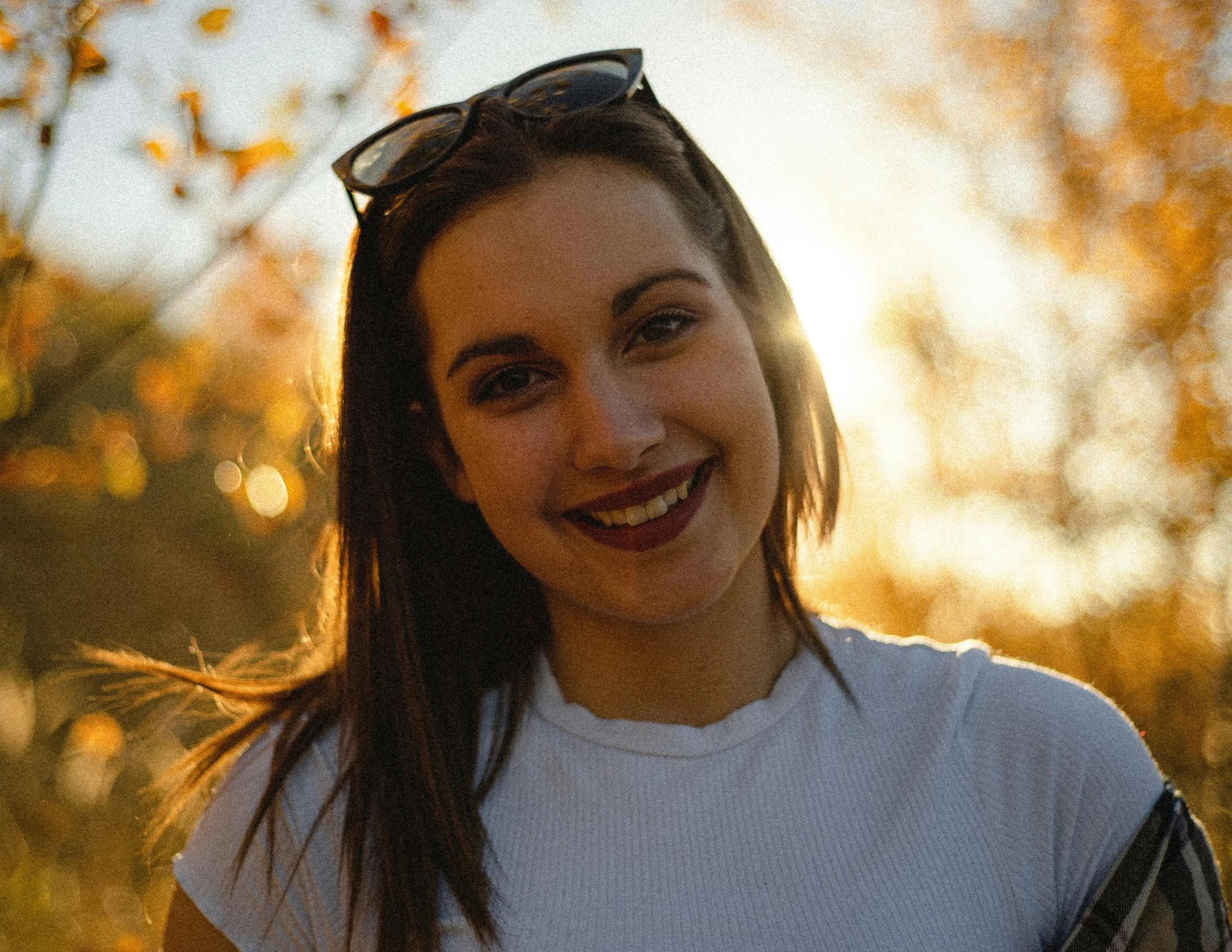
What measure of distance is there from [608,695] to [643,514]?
38cm

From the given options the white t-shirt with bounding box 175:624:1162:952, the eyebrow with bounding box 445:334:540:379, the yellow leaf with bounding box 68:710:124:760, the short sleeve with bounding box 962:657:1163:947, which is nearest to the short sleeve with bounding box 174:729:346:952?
Answer: the white t-shirt with bounding box 175:624:1162:952

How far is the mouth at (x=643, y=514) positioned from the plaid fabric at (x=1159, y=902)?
2.68 feet

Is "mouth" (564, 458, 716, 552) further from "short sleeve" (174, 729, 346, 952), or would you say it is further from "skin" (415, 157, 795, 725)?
"short sleeve" (174, 729, 346, 952)

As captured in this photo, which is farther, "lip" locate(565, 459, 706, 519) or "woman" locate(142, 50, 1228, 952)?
"lip" locate(565, 459, 706, 519)

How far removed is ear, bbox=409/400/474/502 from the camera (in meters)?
1.85

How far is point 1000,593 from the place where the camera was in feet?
12.6

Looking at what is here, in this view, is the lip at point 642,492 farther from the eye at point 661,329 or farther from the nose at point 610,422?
the eye at point 661,329

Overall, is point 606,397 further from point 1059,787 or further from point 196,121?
point 196,121

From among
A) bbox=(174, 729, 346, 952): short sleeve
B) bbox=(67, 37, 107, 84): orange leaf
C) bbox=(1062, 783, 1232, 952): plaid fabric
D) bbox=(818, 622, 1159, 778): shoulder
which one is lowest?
bbox=(1062, 783, 1232, 952): plaid fabric

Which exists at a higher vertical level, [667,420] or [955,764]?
[667,420]

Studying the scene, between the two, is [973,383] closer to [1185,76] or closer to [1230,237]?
[1230,237]

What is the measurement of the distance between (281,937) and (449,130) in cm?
140

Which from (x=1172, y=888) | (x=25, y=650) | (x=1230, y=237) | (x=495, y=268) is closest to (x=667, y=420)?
(x=495, y=268)

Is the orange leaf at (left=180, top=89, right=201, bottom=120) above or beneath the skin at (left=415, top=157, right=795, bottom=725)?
above
